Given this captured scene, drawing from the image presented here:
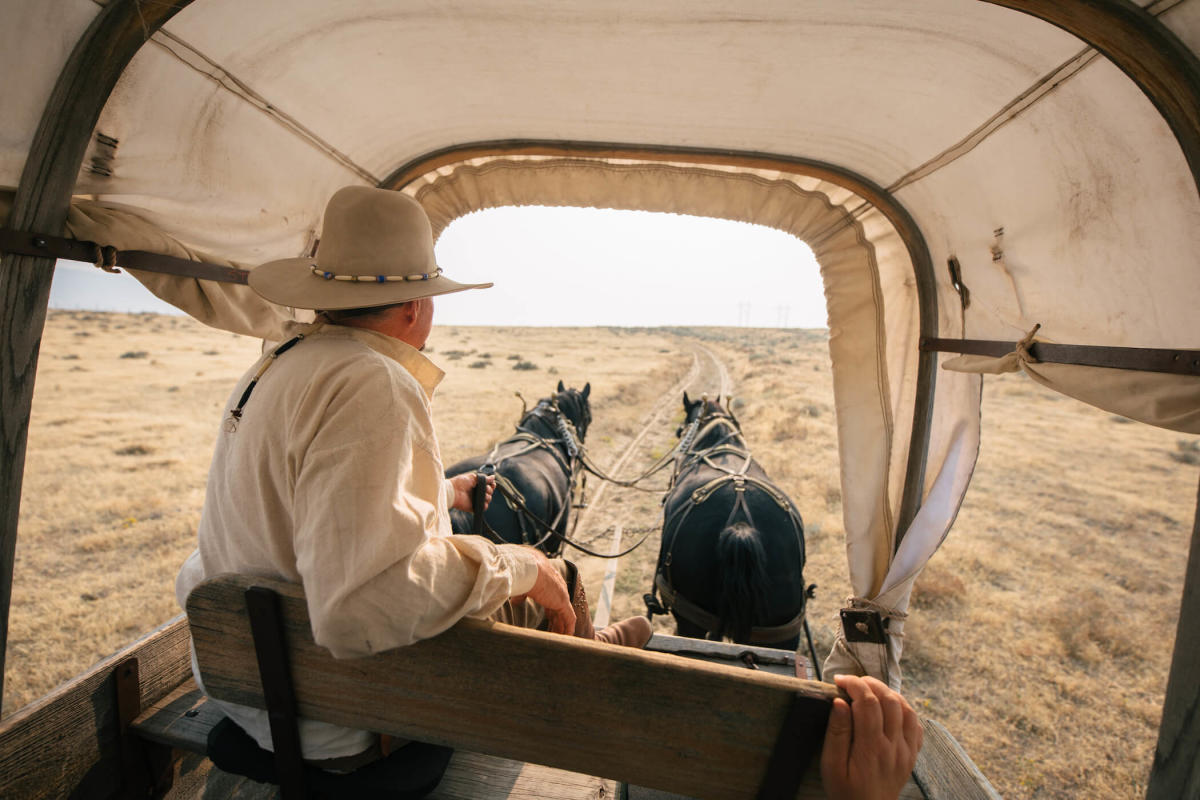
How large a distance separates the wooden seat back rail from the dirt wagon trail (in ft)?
10.4

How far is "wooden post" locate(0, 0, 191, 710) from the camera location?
57.7 inches

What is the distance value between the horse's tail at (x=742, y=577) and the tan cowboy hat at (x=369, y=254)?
102 inches

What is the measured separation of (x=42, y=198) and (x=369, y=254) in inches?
36.0

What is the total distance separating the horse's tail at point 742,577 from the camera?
3451 mm

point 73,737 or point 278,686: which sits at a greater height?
point 278,686

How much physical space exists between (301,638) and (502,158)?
2762 millimetres

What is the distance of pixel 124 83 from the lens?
5.58 feet

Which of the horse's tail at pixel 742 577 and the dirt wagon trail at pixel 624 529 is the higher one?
the horse's tail at pixel 742 577

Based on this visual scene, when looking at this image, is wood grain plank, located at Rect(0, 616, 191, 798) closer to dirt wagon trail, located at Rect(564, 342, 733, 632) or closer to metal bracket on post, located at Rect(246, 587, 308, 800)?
metal bracket on post, located at Rect(246, 587, 308, 800)

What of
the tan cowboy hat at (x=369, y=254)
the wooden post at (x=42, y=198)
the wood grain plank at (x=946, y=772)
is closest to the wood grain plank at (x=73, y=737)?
the wooden post at (x=42, y=198)

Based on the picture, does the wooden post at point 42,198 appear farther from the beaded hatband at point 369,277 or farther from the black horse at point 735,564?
the black horse at point 735,564

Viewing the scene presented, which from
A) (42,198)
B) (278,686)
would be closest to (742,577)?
(278,686)

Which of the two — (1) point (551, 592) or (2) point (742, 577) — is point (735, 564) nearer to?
(2) point (742, 577)

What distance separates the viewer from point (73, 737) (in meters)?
1.74
